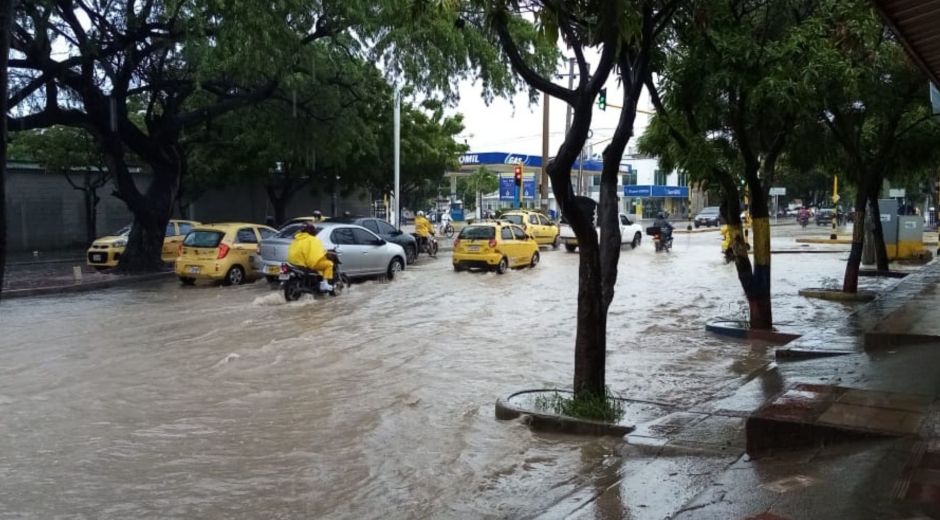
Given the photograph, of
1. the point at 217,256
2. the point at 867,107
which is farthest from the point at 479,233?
the point at 867,107

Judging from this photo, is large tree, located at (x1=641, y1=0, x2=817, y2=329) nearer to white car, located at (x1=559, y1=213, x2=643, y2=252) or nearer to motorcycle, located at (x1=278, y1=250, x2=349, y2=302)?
motorcycle, located at (x1=278, y1=250, x2=349, y2=302)

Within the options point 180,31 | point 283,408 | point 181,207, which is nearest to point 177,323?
point 283,408

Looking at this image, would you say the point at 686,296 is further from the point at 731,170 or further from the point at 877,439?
the point at 877,439

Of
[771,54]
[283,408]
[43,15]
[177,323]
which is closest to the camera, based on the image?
[283,408]

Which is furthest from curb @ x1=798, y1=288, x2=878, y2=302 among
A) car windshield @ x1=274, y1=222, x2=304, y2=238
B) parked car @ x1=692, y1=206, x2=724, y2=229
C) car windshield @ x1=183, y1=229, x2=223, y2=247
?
parked car @ x1=692, y1=206, x2=724, y2=229

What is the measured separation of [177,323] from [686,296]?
10318 mm

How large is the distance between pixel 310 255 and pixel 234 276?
4.00 meters

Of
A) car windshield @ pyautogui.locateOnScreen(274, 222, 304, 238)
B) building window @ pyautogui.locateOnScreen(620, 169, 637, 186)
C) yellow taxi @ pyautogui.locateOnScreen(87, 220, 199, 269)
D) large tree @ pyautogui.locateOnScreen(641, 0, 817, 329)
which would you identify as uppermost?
building window @ pyautogui.locateOnScreen(620, 169, 637, 186)

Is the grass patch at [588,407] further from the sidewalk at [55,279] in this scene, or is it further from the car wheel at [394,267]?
the car wheel at [394,267]

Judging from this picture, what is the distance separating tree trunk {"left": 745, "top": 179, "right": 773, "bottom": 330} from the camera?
39.5 ft

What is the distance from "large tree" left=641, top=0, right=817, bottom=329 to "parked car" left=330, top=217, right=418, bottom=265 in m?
13.2

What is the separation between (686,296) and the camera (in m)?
18.0

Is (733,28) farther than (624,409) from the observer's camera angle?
Yes

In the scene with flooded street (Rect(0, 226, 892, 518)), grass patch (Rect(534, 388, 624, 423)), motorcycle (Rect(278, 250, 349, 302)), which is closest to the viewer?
flooded street (Rect(0, 226, 892, 518))
